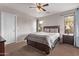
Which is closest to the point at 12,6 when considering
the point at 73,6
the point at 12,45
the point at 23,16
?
the point at 23,16

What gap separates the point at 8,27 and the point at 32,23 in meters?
0.49

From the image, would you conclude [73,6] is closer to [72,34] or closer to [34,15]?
[72,34]

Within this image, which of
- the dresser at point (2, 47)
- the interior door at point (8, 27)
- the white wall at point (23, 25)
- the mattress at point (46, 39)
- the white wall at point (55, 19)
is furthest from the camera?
the mattress at point (46, 39)

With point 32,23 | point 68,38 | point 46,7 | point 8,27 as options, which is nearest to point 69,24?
point 68,38

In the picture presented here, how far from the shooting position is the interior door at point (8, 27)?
152 centimetres

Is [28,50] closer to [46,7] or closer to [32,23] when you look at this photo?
[32,23]

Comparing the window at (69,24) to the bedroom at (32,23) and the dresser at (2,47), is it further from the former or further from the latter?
the dresser at (2,47)

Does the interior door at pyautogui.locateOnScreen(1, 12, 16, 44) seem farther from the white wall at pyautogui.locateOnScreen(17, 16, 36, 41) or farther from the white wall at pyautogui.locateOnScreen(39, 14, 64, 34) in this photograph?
Answer: the white wall at pyautogui.locateOnScreen(39, 14, 64, 34)

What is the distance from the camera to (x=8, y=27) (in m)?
1.59

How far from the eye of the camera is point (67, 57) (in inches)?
61.3

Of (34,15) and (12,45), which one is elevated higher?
(34,15)

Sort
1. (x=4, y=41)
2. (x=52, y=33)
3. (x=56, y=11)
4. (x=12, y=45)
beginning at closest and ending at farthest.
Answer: (x=4, y=41)
(x=12, y=45)
(x=56, y=11)
(x=52, y=33)

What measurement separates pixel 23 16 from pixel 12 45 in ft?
2.03

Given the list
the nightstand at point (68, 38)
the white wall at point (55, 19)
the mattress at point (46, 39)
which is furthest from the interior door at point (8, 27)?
the nightstand at point (68, 38)
